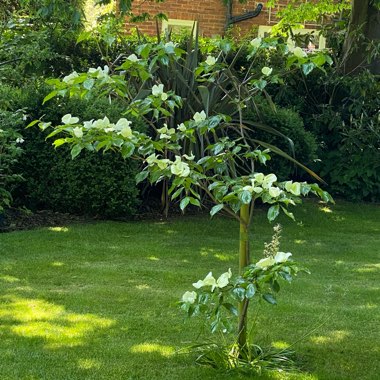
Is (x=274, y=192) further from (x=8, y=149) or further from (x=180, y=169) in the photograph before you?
(x=8, y=149)

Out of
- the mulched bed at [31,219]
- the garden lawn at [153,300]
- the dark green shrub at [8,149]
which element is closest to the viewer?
the garden lawn at [153,300]

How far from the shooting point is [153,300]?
5570 millimetres

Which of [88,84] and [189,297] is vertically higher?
[88,84]

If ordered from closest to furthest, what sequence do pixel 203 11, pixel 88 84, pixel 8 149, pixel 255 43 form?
pixel 88 84 → pixel 255 43 → pixel 8 149 → pixel 203 11

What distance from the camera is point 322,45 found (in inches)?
662

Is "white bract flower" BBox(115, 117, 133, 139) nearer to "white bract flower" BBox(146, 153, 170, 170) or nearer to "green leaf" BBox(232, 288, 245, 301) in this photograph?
"white bract flower" BBox(146, 153, 170, 170)

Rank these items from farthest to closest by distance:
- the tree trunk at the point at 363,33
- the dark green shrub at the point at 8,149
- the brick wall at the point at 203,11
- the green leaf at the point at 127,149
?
the brick wall at the point at 203,11
the tree trunk at the point at 363,33
the dark green shrub at the point at 8,149
the green leaf at the point at 127,149

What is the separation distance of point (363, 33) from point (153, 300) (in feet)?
25.6

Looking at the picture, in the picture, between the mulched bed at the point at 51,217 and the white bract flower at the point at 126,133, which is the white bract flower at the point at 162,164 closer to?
the white bract flower at the point at 126,133

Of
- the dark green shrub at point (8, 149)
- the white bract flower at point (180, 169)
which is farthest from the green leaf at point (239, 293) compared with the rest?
the dark green shrub at point (8, 149)

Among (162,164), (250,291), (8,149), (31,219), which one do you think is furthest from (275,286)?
(31,219)

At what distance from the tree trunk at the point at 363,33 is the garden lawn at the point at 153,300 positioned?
379cm

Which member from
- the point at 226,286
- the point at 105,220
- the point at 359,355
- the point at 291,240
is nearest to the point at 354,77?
the point at 291,240

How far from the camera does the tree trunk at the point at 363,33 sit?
1205 centimetres
